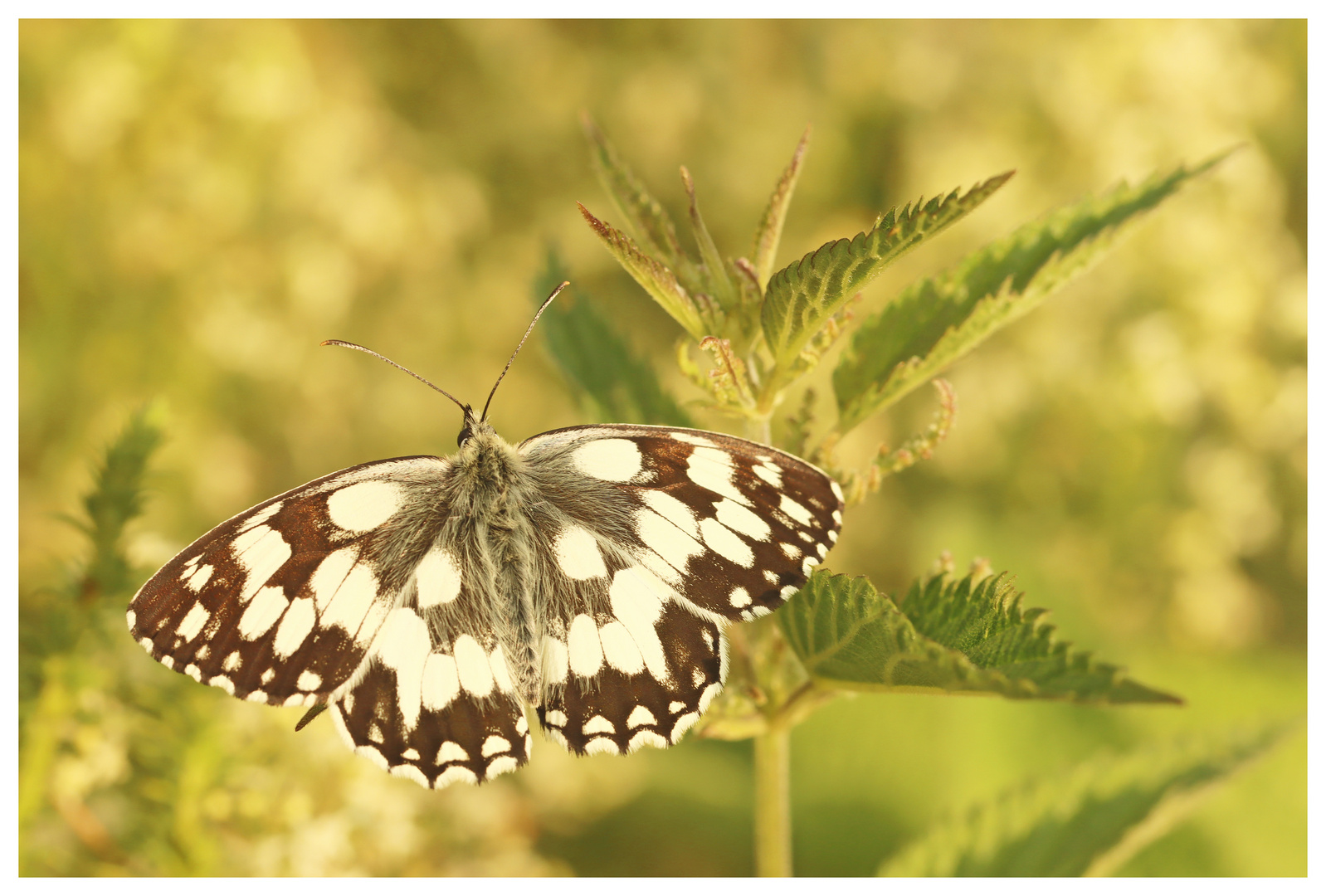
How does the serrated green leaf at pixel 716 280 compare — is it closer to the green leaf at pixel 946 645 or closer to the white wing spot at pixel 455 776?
the green leaf at pixel 946 645

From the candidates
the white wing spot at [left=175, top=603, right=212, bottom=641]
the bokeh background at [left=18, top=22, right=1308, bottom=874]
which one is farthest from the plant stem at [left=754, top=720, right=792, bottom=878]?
the bokeh background at [left=18, top=22, right=1308, bottom=874]

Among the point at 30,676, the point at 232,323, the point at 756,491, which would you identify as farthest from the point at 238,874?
the point at 232,323

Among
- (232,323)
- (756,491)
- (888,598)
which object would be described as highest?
(232,323)

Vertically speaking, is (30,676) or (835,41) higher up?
(835,41)

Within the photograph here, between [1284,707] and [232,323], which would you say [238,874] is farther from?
[1284,707]

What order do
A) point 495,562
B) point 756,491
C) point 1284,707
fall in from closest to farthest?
point 756,491 < point 495,562 < point 1284,707

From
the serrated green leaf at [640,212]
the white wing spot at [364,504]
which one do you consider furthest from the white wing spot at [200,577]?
the serrated green leaf at [640,212]

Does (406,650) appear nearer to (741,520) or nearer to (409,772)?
(409,772)
